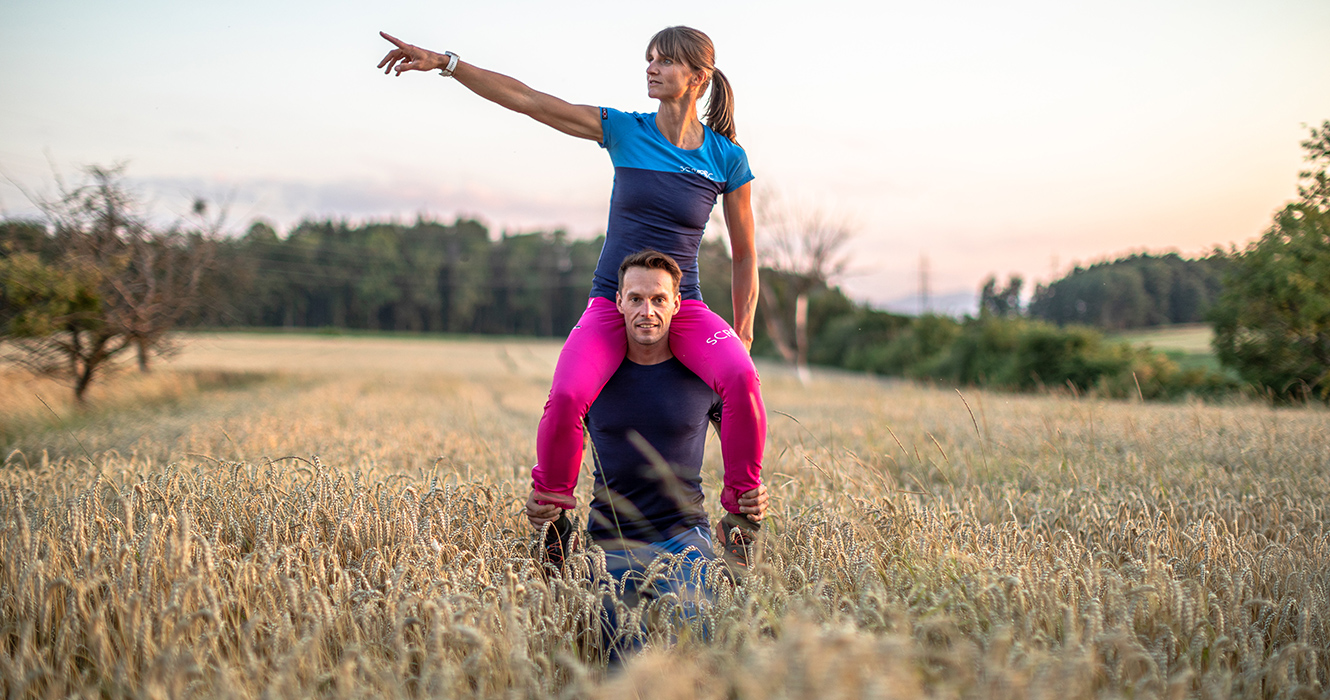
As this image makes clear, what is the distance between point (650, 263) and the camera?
2918mm

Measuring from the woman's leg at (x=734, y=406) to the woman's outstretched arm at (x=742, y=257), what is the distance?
0.61 m

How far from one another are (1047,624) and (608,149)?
2.57 m

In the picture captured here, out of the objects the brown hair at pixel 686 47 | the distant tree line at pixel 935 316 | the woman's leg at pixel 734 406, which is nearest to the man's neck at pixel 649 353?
the woman's leg at pixel 734 406

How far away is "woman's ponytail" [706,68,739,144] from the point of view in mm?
3477

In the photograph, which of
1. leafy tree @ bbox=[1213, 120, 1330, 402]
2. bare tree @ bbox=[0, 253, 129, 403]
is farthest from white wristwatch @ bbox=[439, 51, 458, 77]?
leafy tree @ bbox=[1213, 120, 1330, 402]

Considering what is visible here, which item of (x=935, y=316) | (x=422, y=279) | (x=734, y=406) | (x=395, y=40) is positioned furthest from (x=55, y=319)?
(x=422, y=279)

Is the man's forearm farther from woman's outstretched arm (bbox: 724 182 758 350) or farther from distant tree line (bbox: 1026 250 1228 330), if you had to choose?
distant tree line (bbox: 1026 250 1228 330)

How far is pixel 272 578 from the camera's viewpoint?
7.72 feet

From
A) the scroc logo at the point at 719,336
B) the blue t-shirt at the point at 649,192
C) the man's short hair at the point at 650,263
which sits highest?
the blue t-shirt at the point at 649,192

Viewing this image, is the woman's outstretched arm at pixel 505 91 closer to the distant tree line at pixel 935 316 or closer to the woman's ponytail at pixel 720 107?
the woman's ponytail at pixel 720 107

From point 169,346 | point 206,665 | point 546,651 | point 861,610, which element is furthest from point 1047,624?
point 169,346

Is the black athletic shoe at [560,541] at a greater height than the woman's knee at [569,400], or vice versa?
the woman's knee at [569,400]

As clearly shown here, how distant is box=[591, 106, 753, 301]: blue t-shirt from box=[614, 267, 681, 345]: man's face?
0.90 ft

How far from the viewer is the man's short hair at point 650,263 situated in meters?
2.92
